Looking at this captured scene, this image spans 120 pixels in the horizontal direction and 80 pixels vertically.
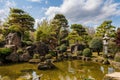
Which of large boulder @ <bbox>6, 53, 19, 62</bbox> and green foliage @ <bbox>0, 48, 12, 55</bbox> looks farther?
large boulder @ <bbox>6, 53, 19, 62</bbox>

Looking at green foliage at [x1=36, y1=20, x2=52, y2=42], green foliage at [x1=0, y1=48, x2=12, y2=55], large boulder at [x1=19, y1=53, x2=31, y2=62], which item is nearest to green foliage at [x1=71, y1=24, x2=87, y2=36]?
green foliage at [x1=36, y1=20, x2=52, y2=42]

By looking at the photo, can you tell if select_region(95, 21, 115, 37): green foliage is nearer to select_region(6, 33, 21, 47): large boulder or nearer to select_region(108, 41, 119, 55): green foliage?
select_region(108, 41, 119, 55): green foliage

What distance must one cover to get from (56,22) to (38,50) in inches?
523

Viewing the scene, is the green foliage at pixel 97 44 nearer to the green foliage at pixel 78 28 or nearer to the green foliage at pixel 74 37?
the green foliage at pixel 74 37

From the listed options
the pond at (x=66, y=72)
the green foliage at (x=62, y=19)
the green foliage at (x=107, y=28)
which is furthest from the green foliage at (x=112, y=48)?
the green foliage at (x=62, y=19)

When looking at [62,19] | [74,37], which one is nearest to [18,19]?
[74,37]

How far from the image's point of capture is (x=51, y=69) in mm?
16172

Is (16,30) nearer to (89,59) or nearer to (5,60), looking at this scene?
(5,60)

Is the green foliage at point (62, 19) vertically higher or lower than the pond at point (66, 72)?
higher

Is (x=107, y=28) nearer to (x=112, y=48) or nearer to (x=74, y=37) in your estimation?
(x=74, y=37)

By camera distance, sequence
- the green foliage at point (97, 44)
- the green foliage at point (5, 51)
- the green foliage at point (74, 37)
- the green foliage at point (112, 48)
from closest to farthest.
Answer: the green foliage at point (5, 51) < the green foliage at point (112, 48) < the green foliage at point (97, 44) < the green foliage at point (74, 37)

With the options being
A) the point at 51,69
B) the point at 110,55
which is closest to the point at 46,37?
the point at 110,55

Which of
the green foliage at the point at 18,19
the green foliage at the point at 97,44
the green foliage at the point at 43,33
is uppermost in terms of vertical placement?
the green foliage at the point at 18,19

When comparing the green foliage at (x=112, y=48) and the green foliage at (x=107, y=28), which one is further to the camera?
the green foliage at (x=107, y=28)
